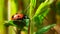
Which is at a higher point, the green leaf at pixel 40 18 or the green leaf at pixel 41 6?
the green leaf at pixel 41 6

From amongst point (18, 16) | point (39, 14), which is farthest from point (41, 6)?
point (18, 16)

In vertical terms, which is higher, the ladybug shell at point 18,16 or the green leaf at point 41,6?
the green leaf at point 41,6

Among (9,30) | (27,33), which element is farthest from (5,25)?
(27,33)

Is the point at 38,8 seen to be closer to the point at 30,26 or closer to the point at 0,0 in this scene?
the point at 30,26

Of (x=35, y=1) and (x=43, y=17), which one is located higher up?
(x=35, y=1)

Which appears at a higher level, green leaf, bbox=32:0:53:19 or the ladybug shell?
green leaf, bbox=32:0:53:19

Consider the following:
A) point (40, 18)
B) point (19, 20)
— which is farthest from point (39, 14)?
point (19, 20)

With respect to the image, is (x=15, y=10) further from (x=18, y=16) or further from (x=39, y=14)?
(x=39, y=14)

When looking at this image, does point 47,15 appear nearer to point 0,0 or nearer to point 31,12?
point 31,12

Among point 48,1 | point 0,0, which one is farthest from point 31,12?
point 0,0

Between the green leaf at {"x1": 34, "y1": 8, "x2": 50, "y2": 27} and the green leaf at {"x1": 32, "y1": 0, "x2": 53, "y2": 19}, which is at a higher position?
the green leaf at {"x1": 32, "y1": 0, "x2": 53, "y2": 19}

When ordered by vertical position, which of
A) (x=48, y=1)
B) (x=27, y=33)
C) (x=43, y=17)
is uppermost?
(x=48, y=1)
